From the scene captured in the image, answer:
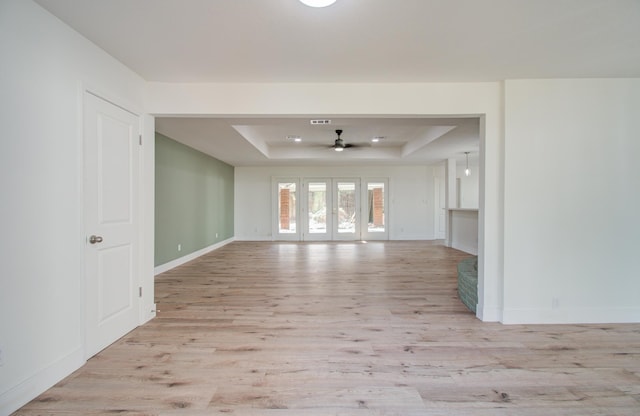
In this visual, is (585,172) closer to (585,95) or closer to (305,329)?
(585,95)

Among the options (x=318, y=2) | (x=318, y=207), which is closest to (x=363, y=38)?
(x=318, y=2)

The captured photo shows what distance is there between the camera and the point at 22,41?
165 centimetres

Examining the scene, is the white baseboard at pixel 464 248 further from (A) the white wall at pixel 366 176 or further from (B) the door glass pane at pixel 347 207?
(B) the door glass pane at pixel 347 207

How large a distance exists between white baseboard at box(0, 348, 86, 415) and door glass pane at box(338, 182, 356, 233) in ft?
23.9

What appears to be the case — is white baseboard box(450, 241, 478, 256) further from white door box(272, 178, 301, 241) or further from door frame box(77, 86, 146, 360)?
door frame box(77, 86, 146, 360)

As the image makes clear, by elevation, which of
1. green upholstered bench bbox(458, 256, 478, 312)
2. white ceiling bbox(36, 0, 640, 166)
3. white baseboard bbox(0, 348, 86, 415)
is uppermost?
white ceiling bbox(36, 0, 640, 166)

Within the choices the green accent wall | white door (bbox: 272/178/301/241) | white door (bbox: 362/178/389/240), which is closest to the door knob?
the green accent wall

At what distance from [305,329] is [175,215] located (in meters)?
3.80

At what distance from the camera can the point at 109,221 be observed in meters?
2.32

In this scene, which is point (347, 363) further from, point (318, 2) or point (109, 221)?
point (318, 2)

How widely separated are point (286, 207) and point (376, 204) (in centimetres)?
291

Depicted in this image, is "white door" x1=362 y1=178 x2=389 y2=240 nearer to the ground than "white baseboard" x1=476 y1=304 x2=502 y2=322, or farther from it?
farther from it

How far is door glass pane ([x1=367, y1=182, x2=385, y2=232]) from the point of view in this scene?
882cm

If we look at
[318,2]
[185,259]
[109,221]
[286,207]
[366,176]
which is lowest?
[185,259]
